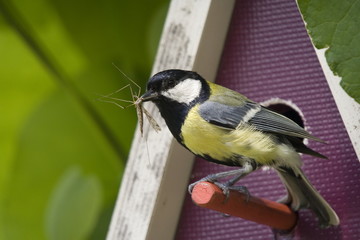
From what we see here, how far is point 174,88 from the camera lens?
1.21 meters

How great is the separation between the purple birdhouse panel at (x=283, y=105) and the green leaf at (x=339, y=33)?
255 millimetres

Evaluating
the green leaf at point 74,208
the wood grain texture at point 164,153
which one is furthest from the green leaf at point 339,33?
the green leaf at point 74,208

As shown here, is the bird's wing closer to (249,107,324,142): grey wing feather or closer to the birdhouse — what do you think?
(249,107,324,142): grey wing feather

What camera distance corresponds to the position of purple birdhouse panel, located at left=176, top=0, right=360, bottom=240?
4.31ft

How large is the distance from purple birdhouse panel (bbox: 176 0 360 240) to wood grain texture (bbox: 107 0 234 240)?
5cm

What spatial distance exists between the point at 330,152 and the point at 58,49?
2.26ft

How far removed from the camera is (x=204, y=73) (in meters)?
1.43

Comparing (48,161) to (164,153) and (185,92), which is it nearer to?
(164,153)

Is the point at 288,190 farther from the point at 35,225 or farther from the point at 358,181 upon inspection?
the point at 35,225

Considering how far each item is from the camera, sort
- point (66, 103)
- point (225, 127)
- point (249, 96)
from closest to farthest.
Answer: point (225, 127), point (249, 96), point (66, 103)

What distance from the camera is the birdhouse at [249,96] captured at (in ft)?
4.38

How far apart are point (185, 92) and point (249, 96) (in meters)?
0.24

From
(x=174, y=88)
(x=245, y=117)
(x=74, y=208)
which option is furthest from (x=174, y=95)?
(x=74, y=208)

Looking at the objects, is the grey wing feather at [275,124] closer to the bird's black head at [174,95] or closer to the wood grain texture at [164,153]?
the bird's black head at [174,95]
